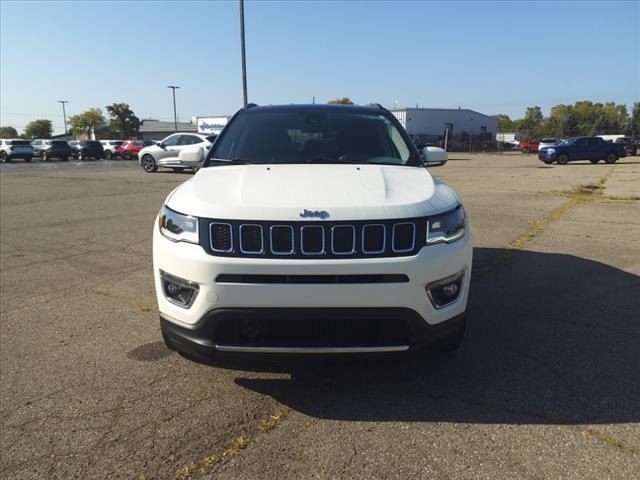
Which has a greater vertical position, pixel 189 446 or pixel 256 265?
pixel 256 265

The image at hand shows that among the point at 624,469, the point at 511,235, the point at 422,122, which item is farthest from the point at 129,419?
the point at 422,122

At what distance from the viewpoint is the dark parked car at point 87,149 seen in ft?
141

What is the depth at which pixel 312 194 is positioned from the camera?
9.53ft

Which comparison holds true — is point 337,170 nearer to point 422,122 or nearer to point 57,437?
point 57,437

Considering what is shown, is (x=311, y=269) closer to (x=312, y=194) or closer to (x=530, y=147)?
(x=312, y=194)

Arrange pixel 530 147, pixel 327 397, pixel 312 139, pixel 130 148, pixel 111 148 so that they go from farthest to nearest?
pixel 530 147 → pixel 111 148 → pixel 130 148 → pixel 312 139 → pixel 327 397

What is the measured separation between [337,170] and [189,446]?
1.96 m

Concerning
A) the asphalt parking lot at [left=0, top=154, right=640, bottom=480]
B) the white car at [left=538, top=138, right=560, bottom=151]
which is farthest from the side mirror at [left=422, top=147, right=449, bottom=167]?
the white car at [left=538, top=138, right=560, bottom=151]

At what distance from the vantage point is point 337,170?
11.6 ft

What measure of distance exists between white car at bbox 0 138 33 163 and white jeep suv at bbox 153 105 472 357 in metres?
43.8

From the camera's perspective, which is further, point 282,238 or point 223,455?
point 282,238

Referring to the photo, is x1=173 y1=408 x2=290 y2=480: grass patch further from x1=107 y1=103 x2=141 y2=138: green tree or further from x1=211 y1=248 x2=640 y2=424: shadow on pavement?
x1=107 y1=103 x2=141 y2=138: green tree

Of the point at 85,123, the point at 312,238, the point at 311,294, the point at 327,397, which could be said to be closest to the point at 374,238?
the point at 312,238

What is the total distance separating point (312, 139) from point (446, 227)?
169 centimetres
